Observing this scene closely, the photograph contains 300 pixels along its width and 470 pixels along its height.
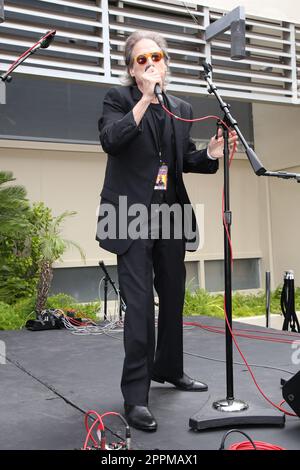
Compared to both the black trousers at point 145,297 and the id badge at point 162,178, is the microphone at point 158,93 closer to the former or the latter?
the id badge at point 162,178

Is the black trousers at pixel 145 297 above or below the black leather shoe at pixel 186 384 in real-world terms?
above

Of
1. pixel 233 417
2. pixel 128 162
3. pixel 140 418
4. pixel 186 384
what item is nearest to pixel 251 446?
pixel 233 417

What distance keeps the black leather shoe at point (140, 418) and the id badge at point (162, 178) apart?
0.82 metres

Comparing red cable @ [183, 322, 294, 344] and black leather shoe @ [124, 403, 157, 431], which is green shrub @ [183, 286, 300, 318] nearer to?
red cable @ [183, 322, 294, 344]

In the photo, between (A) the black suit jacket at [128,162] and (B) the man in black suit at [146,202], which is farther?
(A) the black suit jacket at [128,162]

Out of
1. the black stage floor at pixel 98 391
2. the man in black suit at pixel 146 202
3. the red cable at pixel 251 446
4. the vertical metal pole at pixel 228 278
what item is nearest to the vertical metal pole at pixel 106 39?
the black stage floor at pixel 98 391

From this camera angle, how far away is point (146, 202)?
2.01m

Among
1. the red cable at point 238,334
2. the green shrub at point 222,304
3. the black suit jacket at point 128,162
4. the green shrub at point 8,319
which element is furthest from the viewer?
the green shrub at point 222,304

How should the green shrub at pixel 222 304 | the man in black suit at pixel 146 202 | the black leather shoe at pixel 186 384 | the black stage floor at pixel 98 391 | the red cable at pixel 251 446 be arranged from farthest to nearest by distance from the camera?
the green shrub at pixel 222 304
the black leather shoe at pixel 186 384
the man in black suit at pixel 146 202
the black stage floor at pixel 98 391
the red cable at pixel 251 446

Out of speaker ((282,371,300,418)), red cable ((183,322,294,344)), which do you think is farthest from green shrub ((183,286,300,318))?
speaker ((282,371,300,418))

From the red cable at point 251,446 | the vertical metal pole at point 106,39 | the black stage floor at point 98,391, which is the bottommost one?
the black stage floor at point 98,391

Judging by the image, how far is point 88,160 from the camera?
634cm

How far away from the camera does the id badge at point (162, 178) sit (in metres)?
2.07
